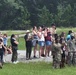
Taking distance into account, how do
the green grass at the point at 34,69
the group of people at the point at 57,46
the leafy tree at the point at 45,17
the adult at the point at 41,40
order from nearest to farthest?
the green grass at the point at 34,69
the group of people at the point at 57,46
the adult at the point at 41,40
the leafy tree at the point at 45,17

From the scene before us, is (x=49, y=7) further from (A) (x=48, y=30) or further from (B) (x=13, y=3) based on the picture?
(A) (x=48, y=30)

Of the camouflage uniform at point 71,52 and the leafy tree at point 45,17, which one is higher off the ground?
the camouflage uniform at point 71,52

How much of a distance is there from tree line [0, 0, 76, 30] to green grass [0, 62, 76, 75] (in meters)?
69.6

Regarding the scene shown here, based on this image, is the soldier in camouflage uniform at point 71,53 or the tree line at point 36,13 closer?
the soldier in camouflage uniform at point 71,53

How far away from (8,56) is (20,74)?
7.98m

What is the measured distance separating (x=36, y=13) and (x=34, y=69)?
7959cm

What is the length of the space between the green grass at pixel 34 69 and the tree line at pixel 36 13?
6962cm

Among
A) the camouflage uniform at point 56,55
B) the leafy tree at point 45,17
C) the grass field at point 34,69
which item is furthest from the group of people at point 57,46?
the leafy tree at point 45,17

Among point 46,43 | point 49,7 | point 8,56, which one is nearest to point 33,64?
point 46,43

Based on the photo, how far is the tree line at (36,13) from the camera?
295 ft

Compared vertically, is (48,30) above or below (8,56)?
above

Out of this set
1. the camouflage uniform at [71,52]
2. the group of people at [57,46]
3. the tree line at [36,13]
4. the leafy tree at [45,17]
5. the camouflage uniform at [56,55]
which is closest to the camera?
the camouflage uniform at [56,55]

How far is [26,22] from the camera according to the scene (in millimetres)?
91312

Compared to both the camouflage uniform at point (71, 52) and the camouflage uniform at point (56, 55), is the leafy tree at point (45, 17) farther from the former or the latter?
the camouflage uniform at point (56, 55)
